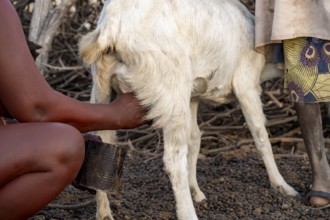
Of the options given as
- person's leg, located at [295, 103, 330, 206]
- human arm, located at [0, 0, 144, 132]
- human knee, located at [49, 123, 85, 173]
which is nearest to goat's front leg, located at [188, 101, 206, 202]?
person's leg, located at [295, 103, 330, 206]

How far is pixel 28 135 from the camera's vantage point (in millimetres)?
2594

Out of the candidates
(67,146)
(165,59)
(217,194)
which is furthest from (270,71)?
(67,146)

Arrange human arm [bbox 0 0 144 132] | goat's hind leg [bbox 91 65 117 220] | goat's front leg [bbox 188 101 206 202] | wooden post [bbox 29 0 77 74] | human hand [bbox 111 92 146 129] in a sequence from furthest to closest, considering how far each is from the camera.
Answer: wooden post [bbox 29 0 77 74] < goat's front leg [bbox 188 101 206 202] < goat's hind leg [bbox 91 65 117 220] < human hand [bbox 111 92 146 129] < human arm [bbox 0 0 144 132]

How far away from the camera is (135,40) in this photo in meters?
3.48

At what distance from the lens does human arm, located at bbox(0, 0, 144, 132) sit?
2518mm

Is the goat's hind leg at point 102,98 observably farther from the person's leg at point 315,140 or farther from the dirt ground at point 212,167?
the person's leg at point 315,140

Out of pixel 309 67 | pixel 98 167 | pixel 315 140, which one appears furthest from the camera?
pixel 315 140

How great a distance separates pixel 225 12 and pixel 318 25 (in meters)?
0.53

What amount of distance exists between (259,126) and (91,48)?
1.22 m

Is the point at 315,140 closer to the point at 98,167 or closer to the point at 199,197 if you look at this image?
the point at 199,197

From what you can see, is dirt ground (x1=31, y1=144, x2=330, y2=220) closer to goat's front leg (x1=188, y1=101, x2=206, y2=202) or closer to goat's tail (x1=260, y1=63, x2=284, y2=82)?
goat's front leg (x1=188, y1=101, x2=206, y2=202)

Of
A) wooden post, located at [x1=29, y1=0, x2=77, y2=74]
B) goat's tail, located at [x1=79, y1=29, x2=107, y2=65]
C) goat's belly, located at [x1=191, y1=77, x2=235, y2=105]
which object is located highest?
goat's tail, located at [x1=79, y1=29, x2=107, y2=65]

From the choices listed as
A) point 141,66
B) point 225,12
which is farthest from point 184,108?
point 225,12

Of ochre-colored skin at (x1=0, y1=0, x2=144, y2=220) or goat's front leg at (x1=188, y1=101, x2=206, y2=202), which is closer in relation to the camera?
ochre-colored skin at (x1=0, y1=0, x2=144, y2=220)
